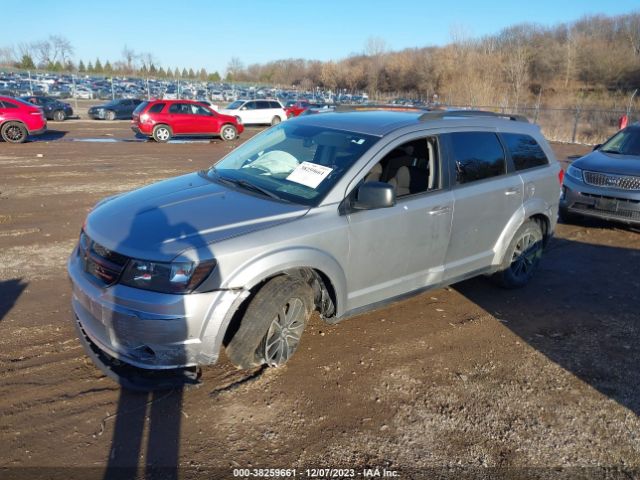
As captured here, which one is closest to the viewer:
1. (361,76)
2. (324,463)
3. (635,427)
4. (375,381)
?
(324,463)

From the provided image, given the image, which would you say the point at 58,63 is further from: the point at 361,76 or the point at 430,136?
the point at 430,136

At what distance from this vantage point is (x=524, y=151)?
5.24 m

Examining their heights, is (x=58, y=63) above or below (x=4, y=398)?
above

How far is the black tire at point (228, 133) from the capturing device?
21.9 m

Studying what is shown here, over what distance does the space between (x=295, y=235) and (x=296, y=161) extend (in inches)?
38.7

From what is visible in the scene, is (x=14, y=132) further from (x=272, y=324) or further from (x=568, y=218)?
(x=272, y=324)

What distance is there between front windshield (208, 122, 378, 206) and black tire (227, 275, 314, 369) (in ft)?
2.15

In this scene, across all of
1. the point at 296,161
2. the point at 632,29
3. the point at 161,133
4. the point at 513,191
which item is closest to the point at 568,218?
the point at 513,191

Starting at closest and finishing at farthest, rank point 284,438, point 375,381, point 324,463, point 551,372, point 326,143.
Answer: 1. point 324,463
2. point 284,438
3. point 375,381
4. point 551,372
5. point 326,143

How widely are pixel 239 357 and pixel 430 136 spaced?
241 cm

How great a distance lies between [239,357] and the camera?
341 centimetres

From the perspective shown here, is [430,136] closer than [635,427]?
No

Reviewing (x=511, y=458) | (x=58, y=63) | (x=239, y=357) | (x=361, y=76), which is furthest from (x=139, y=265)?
(x=58, y=63)

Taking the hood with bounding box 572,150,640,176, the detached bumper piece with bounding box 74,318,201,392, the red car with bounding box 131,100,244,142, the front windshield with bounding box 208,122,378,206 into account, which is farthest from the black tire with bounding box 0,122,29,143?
the hood with bounding box 572,150,640,176
